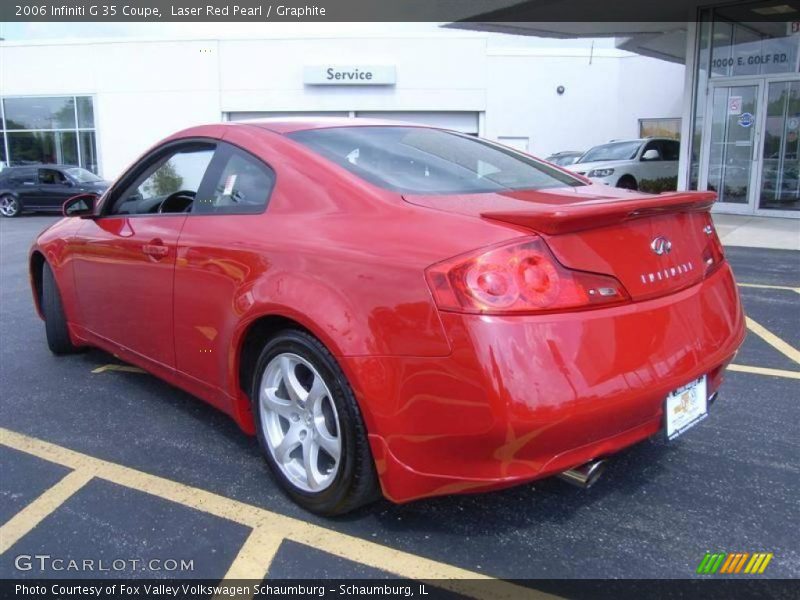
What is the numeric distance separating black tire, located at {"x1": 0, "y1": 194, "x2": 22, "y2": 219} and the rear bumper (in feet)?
62.8

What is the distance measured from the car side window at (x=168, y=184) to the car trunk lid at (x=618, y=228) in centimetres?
135

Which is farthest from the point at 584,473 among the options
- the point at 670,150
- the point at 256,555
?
the point at 670,150

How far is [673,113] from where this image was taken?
25.6 meters

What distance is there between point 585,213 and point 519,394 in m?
0.63

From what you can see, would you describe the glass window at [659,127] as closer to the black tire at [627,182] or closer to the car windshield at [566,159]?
the car windshield at [566,159]

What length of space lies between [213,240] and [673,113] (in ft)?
85.7

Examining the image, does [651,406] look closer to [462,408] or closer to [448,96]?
[462,408]

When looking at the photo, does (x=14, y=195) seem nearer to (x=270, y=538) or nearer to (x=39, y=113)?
(x=39, y=113)

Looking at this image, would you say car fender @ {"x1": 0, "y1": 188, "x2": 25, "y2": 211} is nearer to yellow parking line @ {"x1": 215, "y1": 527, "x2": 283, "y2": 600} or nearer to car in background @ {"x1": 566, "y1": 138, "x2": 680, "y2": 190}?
car in background @ {"x1": 566, "y1": 138, "x2": 680, "y2": 190}

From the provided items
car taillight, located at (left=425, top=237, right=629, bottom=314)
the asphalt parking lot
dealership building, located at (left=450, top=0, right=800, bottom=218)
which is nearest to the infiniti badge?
car taillight, located at (left=425, top=237, right=629, bottom=314)

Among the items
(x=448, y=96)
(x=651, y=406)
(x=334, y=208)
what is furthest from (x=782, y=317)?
(x=448, y=96)

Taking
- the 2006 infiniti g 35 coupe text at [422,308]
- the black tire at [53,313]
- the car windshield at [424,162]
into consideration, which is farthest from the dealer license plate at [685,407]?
the black tire at [53,313]

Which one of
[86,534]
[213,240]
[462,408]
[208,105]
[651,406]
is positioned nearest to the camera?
[462,408]

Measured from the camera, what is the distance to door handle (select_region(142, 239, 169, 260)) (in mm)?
3205
